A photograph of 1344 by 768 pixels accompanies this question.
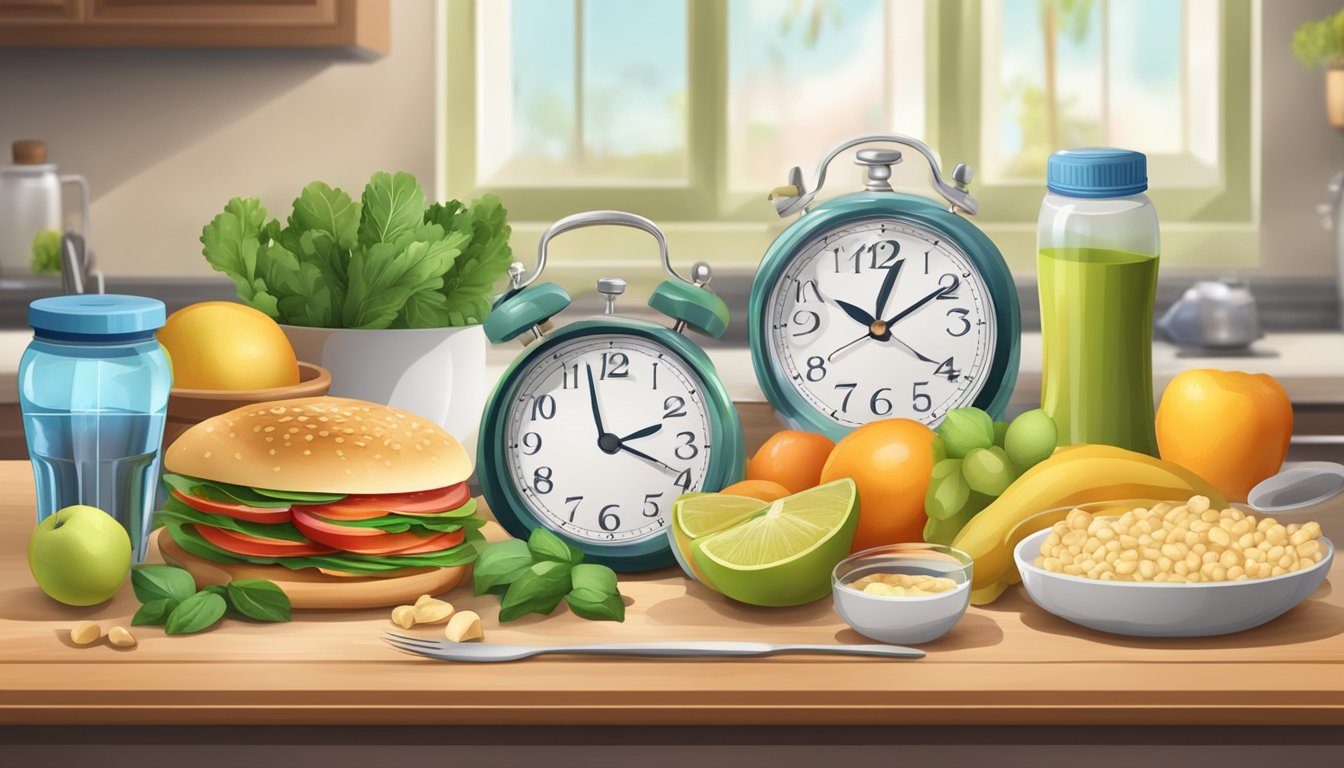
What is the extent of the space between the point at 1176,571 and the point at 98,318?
729 mm

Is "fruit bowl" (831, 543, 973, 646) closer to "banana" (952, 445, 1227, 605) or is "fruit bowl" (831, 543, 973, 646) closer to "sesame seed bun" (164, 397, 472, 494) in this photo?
"banana" (952, 445, 1227, 605)

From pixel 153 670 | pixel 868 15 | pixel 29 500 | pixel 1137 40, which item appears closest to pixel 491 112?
pixel 868 15

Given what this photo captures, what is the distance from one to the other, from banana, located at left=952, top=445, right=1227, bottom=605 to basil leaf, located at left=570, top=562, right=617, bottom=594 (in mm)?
238

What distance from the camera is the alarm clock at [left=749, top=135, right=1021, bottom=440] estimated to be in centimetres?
126

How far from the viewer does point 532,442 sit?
113cm

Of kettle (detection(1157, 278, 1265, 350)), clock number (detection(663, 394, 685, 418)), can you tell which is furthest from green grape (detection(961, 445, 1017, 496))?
kettle (detection(1157, 278, 1265, 350))

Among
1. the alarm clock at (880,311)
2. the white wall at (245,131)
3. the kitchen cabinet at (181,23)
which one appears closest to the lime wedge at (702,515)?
the alarm clock at (880,311)

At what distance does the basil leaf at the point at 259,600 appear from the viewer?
98cm

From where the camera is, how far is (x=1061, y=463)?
3.44 feet

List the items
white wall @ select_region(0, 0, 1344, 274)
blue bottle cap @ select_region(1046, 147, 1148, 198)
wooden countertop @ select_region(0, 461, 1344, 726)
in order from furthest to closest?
1. white wall @ select_region(0, 0, 1344, 274)
2. blue bottle cap @ select_region(1046, 147, 1148, 198)
3. wooden countertop @ select_region(0, 461, 1344, 726)

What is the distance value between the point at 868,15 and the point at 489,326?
2614mm

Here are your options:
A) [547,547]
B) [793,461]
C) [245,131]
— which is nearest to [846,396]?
[793,461]

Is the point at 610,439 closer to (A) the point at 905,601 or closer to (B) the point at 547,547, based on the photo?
(B) the point at 547,547

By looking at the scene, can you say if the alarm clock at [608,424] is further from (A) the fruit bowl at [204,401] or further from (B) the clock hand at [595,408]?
(A) the fruit bowl at [204,401]
